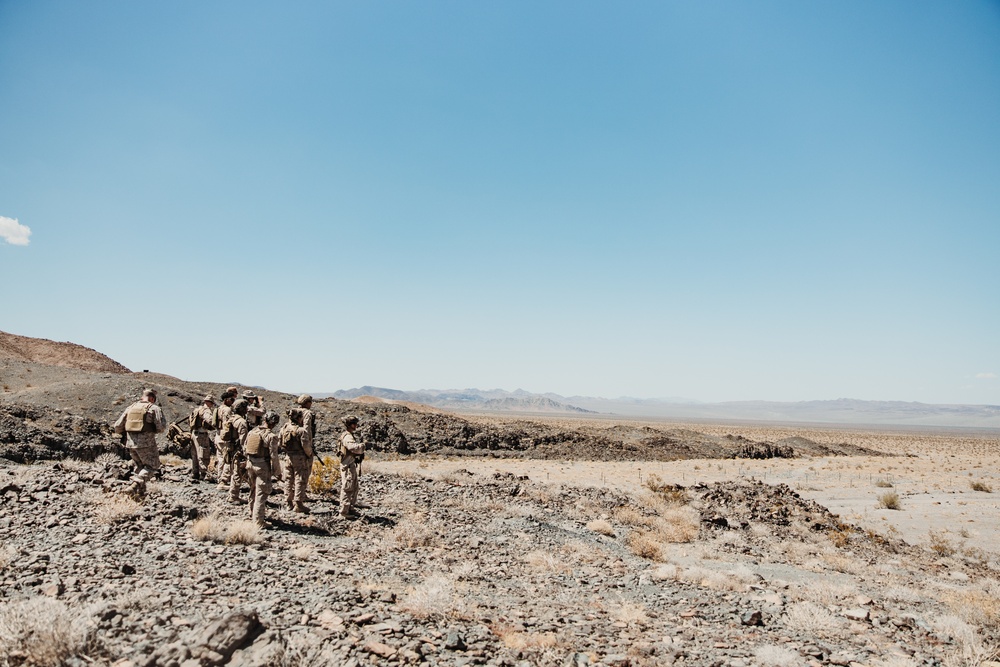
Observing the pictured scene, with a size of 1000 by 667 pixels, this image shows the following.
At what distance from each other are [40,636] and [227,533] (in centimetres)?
359

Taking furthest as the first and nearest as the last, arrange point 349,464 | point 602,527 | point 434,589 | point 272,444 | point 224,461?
point 602,527 → point 224,461 → point 349,464 → point 272,444 → point 434,589

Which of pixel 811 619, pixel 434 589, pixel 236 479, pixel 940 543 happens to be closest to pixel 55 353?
pixel 236 479

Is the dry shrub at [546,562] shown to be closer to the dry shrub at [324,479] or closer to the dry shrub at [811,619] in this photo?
the dry shrub at [811,619]

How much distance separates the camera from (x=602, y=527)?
12398 millimetres

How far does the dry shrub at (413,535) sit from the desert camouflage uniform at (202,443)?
5544 mm

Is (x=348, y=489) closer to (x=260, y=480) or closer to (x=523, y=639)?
(x=260, y=480)

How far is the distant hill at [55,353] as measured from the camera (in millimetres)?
53875

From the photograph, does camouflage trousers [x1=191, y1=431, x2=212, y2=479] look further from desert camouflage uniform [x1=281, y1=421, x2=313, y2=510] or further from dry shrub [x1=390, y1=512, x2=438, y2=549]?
dry shrub [x1=390, y1=512, x2=438, y2=549]

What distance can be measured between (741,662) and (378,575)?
452cm

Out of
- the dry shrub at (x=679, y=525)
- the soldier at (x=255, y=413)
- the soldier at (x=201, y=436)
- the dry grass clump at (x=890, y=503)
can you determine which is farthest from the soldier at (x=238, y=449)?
the dry grass clump at (x=890, y=503)

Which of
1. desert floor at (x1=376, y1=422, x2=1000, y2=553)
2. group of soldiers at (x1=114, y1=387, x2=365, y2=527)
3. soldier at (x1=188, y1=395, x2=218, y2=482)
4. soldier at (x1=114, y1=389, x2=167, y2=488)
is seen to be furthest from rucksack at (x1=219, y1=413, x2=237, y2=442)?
desert floor at (x1=376, y1=422, x2=1000, y2=553)

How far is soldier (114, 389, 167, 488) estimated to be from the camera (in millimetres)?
10539

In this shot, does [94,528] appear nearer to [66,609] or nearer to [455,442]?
[66,609]

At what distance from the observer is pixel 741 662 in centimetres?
585
